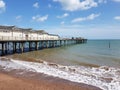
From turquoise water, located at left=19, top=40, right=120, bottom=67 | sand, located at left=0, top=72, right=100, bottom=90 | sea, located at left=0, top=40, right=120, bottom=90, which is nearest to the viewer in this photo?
sand, located at left=0, top=72, right=100, bottom=90

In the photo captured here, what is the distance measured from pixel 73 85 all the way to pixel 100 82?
2300 millimetres

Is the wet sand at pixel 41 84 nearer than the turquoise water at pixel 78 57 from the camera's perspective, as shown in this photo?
Yes

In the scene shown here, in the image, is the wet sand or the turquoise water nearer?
the wet sand

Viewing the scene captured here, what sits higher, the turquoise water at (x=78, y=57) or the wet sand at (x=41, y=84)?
the wet sand at (x=41, y=84)

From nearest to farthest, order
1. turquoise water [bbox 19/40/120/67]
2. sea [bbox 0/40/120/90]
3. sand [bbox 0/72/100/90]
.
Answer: sand [bbox 0/72/100/90] → sea [bbox 0/40/120/90] → turquoise water [bbox 19/40/120/67]

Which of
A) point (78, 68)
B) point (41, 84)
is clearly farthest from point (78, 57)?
point (41, 84)

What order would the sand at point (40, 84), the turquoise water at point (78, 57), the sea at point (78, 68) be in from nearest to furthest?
the sand at point (40, 84) → the sea at point (78, 68) → the turquoise water at point (78, 57)

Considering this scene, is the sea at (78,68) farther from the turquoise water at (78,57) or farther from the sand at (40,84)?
the sand at (40,84)

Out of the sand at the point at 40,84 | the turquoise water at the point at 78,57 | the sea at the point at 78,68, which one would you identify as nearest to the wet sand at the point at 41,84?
the sand at the point at 40,84

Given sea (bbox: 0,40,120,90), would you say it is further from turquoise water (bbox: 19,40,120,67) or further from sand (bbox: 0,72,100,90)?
sand (bbox: 0,72,100,90)

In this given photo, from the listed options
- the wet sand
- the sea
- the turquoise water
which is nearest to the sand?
the wet sand

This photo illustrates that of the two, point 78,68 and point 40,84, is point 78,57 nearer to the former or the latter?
point 78,68

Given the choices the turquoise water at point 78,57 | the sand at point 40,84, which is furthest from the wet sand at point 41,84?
the turquoise water at point 78,57

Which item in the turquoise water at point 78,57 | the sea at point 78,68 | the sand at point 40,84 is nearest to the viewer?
the sand at point 40,84
